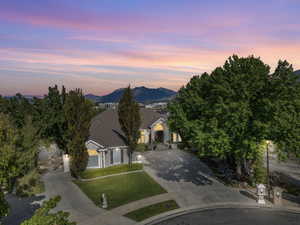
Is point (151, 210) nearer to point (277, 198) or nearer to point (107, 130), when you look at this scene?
point (277, 198)

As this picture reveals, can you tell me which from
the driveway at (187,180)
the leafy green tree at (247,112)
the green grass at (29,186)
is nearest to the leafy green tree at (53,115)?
the green grass at (29,186)

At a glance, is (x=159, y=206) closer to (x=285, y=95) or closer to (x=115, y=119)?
(x=285, y=95)

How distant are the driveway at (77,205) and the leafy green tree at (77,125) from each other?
235 centimetres

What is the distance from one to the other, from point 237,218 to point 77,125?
18.7m

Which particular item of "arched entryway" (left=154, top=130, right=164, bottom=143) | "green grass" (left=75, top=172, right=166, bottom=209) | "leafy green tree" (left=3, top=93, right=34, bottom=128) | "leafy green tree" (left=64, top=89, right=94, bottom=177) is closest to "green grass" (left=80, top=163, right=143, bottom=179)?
"green grass" (left=75, top=172, right=166, bottom=209)

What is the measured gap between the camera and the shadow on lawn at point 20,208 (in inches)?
815

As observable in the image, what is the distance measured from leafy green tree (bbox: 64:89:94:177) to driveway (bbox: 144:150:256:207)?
8.99 meters

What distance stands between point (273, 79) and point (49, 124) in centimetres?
2948

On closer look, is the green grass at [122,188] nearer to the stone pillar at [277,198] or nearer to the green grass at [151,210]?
the green grass at [151,210]

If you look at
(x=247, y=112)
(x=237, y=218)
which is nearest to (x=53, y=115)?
(x=247, y=112)

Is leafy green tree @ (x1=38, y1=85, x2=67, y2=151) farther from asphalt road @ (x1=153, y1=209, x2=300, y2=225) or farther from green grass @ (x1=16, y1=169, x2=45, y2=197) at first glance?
asphalt road @ (x1=153, y1=209, x2=300, y2=225)

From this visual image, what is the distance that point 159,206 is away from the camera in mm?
22953

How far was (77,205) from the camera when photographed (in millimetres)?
23562

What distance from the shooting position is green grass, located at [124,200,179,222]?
69.2ft
